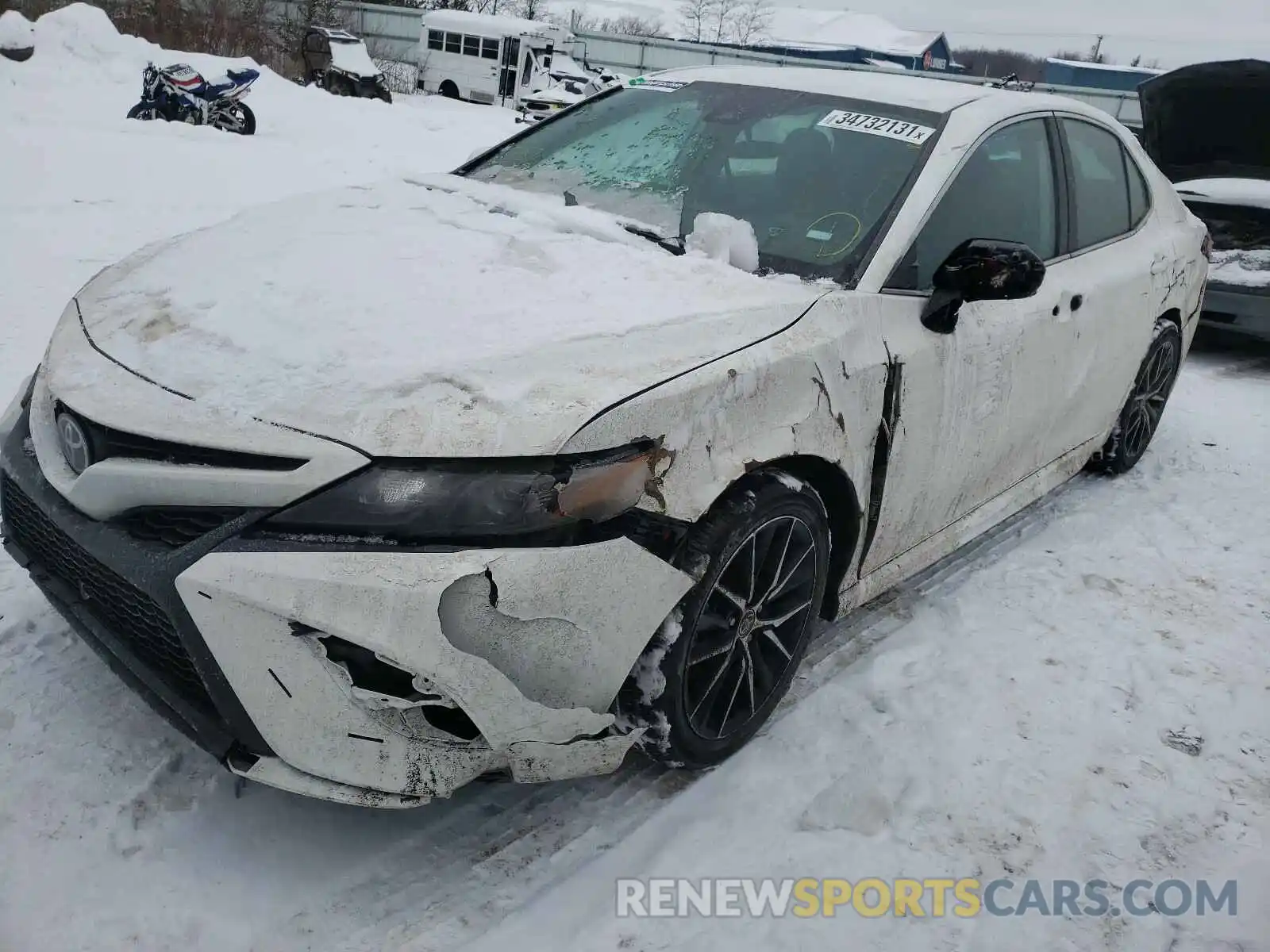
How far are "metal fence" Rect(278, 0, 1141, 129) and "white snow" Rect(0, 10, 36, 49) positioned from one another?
12.3 metres

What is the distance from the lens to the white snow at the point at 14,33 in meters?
13.5

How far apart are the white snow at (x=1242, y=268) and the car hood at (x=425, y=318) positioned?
5.67 m

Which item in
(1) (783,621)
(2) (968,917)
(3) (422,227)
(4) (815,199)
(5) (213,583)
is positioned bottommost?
(2) (968,917)

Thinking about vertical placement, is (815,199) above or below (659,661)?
above

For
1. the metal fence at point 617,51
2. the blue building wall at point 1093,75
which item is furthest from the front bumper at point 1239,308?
the blue building wall at point 1093,75

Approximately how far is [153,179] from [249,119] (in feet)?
16.7

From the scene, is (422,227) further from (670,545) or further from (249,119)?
(249,119)

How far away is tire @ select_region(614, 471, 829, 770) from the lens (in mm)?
2148

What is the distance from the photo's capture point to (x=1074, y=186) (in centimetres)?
366

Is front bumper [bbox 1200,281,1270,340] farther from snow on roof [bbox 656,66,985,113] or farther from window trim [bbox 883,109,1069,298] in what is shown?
snow on roof [bbox 656,66,985,113]

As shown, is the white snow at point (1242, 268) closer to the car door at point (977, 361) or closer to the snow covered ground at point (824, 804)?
the snow covered ground at point (824, 804)

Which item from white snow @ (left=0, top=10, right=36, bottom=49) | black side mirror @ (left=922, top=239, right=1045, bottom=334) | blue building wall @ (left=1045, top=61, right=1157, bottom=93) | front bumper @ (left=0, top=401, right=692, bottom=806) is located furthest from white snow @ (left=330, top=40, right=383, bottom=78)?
blue building wall @ (left=1045, top=61, right=1157, bottom=93)

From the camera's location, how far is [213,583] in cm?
178

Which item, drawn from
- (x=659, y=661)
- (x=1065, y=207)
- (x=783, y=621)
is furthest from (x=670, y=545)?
(x=1065, y=207)
